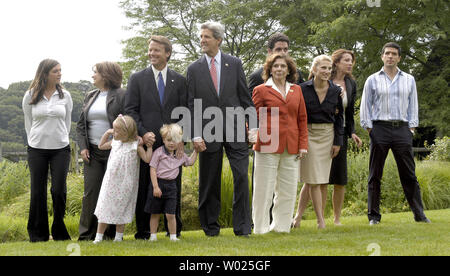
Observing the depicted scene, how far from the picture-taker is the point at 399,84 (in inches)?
267

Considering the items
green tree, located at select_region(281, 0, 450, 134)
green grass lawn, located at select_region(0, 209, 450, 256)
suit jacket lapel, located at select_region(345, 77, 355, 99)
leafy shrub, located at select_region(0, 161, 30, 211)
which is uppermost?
green tree, located at select_region(281, 0, 450, 134)

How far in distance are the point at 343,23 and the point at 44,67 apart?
1665 cm

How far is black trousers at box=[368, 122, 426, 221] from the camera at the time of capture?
6.71 m

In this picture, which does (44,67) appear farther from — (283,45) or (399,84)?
(399,84)

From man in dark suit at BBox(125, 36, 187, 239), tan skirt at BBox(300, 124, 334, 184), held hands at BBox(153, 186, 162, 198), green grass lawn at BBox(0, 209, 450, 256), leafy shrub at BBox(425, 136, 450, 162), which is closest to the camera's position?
green grass lawn at BBox(0, 209, 450, 256)

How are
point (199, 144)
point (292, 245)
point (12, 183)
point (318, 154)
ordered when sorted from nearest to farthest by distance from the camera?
point (292, 245) → point (199, 144) → point (318, 154) → point (12, 183)

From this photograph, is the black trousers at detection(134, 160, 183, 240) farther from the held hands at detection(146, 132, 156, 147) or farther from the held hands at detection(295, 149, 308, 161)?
the held hands at detection(295, 149, 308, 161)

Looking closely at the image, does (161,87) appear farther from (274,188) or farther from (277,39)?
(274,188)

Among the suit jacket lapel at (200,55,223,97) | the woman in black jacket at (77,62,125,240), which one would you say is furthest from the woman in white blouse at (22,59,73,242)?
the suit jacket lapel at (200,55,223,97)

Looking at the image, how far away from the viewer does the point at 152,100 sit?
5594 mm

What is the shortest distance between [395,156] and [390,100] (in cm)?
77

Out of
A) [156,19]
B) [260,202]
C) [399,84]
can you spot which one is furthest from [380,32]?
[260,202]

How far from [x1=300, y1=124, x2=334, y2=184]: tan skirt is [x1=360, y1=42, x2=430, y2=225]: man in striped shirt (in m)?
0.86

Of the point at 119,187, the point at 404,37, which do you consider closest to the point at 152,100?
the point at 119,187
